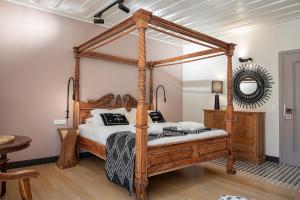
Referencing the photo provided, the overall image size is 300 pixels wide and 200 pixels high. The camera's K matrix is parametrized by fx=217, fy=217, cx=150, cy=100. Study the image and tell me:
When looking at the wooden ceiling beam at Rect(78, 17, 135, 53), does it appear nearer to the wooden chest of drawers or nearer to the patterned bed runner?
the patterned bed runner

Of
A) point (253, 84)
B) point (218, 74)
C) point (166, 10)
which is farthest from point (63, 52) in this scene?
point (253, 84)

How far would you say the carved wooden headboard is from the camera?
4.43m

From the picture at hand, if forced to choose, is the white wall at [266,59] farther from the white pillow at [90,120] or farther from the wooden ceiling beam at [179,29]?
the white pillow at [90,120]

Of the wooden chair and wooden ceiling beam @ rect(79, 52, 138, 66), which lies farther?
wooden ceiling beam @ rect(79, 52, 138, 66)

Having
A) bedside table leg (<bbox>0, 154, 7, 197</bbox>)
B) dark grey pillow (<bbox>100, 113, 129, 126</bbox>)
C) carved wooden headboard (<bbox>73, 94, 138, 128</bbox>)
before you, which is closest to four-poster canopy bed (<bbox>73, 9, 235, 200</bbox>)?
carved wooden headboard (<bbox>73, 94, 138, 128</bbox>)

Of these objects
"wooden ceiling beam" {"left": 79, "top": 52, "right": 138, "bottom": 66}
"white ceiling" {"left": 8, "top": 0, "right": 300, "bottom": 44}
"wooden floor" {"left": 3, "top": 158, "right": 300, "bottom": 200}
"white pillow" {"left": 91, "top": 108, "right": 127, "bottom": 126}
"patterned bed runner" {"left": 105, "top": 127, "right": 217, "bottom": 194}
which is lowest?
"wooden floor" {"left": 3, "top": 158, "right": 300, "bottom": 200}

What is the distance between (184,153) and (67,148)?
2.14 metres

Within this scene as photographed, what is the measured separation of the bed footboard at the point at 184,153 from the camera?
2740 mm

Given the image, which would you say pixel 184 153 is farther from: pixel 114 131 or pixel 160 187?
pixel 114 131

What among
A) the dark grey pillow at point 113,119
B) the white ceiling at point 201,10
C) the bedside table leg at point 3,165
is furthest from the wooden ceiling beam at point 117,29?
the bedside table leg at point 3,165

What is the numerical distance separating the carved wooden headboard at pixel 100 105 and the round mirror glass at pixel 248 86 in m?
Answer: 2.53

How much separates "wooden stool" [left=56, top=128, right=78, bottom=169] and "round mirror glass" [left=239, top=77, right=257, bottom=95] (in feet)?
12.2

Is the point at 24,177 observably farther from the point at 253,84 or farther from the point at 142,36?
the point at 253,84

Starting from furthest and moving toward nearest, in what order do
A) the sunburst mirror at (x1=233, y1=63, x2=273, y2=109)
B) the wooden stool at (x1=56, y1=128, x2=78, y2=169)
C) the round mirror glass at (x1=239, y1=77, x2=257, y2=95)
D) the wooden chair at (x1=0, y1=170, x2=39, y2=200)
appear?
the round mirror glass at (x1=239, y1=77, x2=257, y2=95)
the sunburst mirror at (x1=233, y1=63, x2=273, y2=109)
the wooden stool at (x1=56, y1=128, x2=78, y2=169)
the wooden chair at (x1=0, y1=170, x2=39, y2=200)
